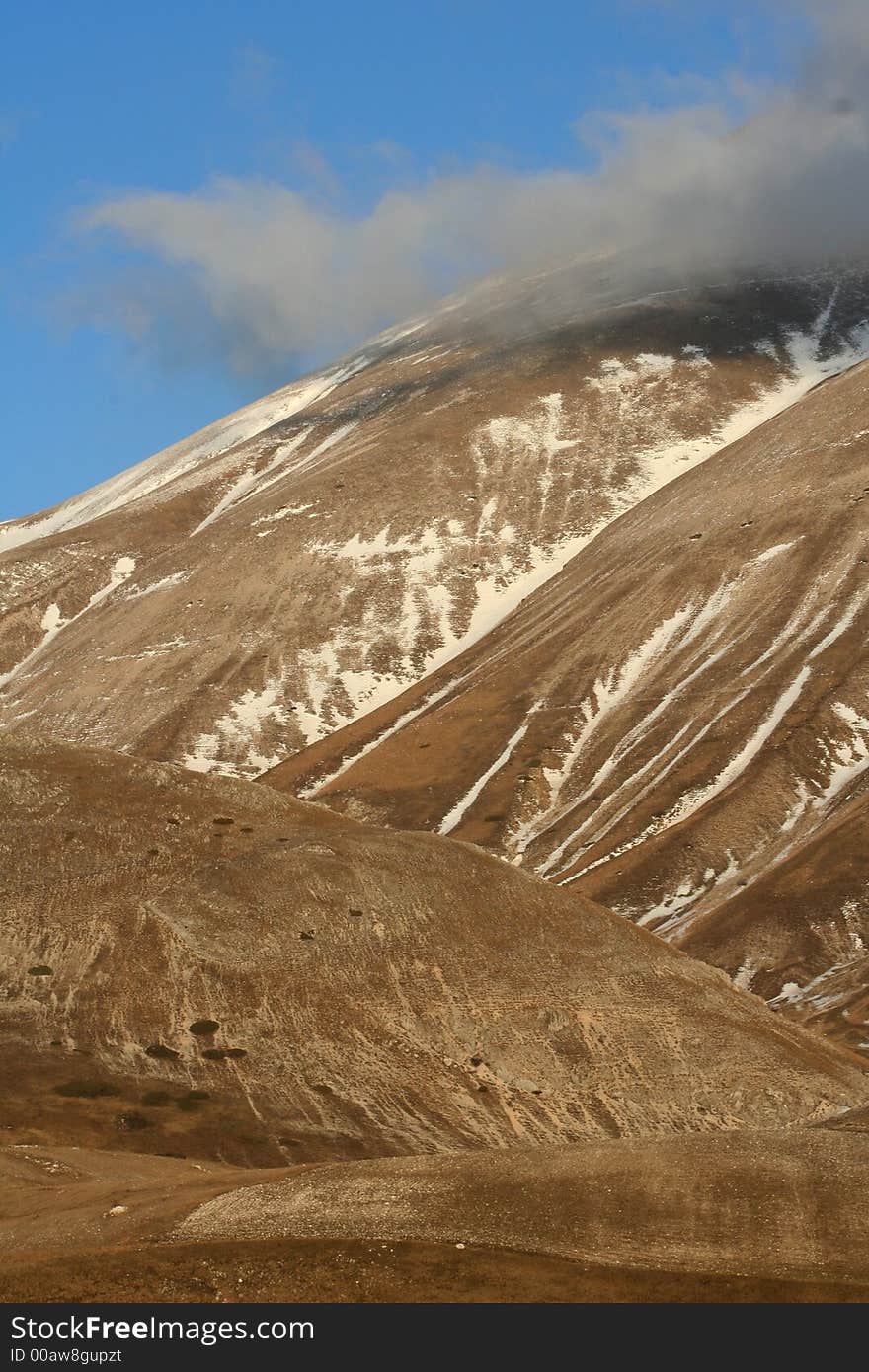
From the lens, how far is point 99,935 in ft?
189

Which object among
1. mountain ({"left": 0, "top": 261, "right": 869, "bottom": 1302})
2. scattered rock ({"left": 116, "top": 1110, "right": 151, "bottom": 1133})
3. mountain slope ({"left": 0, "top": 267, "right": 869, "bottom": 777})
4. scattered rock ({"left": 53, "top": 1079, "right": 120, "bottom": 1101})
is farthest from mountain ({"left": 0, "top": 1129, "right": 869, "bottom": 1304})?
mountain slope ({"left": 0, "top": 267, "right": 869, "bottom": 777})

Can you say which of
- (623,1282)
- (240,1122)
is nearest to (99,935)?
(240,1122)

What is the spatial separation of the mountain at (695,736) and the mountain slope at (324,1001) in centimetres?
2148

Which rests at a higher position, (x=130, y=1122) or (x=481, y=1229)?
(x=130, y=1122)

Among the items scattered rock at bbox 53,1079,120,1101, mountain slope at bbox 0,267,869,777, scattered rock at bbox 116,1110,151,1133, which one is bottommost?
scattered rock at bbox 116,1110,151,1133

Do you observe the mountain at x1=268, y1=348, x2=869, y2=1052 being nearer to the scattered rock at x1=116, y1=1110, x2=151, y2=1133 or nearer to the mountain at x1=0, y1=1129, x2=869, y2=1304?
the scattered rock at x1=116, y1=1110, x2=151, y2=1133

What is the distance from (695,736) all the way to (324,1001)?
72.0 meters

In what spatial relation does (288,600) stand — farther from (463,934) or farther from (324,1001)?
(324,1001)

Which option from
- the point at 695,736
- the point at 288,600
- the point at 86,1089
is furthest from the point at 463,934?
the point at 288,600

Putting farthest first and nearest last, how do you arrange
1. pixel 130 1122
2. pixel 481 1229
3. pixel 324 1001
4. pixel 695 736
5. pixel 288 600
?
pixel 288 600 < pixel 695 736 < pixel 324 1001 < pixel 130 1122 < pixel 481 1229

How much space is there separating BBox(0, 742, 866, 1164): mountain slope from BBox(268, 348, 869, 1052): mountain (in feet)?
70.5

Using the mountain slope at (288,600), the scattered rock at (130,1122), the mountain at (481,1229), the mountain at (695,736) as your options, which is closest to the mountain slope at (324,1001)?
the scattered rock at (130,1122)

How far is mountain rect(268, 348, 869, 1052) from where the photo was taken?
9838 cm

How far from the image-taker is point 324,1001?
5603 centimetres
